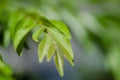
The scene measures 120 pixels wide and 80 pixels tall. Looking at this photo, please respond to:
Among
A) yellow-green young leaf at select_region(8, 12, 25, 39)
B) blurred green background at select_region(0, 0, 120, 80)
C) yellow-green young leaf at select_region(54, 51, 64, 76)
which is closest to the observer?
yellow-green young leaf at select_region(54, 51, 64, 76)

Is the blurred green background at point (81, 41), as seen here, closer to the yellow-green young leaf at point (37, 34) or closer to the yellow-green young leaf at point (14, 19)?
the yellow-green young leaf at point (14, 19)

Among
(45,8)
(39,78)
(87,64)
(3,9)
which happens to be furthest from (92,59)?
(3,9)

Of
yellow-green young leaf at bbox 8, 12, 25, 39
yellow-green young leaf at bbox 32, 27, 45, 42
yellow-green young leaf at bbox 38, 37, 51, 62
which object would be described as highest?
yellow-green young leaf at bbox 8, 12, 25, 39

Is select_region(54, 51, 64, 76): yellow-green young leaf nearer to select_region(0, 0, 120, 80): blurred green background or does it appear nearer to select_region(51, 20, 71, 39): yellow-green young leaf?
select_region(51, 20, 71, 39): yellow-green young leaf

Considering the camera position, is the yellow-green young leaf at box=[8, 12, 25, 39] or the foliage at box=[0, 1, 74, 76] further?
the yellow-green young leaf at box=[8, 12, 25, 39]

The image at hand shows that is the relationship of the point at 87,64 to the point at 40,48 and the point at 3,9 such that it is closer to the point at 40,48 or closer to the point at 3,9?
the point at 3,9

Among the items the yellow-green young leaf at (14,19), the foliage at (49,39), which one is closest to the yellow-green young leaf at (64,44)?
the foliage at (49,39)

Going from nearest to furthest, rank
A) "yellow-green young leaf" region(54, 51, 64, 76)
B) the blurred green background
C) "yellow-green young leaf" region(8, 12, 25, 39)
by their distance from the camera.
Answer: "yellow-green young leaf" region(54, 51, 64, 76) < "yellow-green young leaf" region(8, 12, 25, 39) < the blurred green background

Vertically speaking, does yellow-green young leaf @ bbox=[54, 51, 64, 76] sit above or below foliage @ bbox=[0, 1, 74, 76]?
below

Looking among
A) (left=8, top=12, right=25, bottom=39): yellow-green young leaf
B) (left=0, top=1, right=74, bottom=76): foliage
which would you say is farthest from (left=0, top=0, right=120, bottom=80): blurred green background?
(left=0, top=1, right=74, bottom=76): foliage
